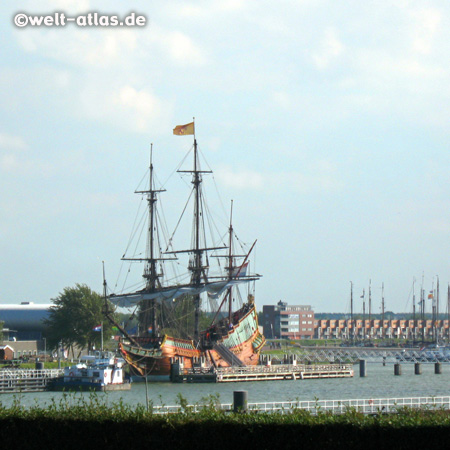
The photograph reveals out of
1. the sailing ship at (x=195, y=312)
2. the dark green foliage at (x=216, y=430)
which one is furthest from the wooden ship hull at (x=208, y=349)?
the dark green foliage at (x=216, y=430)

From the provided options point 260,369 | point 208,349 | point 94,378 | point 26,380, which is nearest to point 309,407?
point 94,378

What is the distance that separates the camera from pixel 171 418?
Result: 2312 centimetres

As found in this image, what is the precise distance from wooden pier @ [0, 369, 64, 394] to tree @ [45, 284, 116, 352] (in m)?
30.1

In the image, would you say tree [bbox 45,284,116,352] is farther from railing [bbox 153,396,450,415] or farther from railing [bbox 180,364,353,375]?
railing [bbox 153,396,450,415]

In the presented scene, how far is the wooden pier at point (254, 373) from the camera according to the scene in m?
88.8

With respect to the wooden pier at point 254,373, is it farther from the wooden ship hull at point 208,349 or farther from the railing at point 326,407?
the railing at point 326,407

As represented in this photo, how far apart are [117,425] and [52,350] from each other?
98.8 meters

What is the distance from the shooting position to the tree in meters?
112

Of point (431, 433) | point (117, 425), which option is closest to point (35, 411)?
point (117, 425)

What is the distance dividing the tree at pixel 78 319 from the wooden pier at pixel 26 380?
1185 inches

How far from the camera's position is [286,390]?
78.3 meters

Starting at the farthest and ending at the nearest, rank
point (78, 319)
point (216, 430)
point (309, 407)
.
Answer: point (78, 319) → point (309, 407) → point (216, 430)

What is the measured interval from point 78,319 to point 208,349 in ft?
75.1

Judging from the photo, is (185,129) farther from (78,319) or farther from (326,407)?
(326,407)
